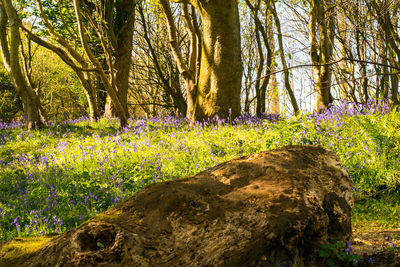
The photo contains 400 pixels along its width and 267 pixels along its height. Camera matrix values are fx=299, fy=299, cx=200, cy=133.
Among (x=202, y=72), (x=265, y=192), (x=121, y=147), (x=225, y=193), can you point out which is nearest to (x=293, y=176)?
(x=265, y=192)

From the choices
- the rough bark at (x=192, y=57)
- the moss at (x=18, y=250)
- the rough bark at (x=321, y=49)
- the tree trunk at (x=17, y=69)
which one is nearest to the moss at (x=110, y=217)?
the moss at (x=18, y=250)

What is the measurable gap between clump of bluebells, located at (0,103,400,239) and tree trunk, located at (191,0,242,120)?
0.54m

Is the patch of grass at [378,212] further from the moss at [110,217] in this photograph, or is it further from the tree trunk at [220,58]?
the tree trunk at [220,58]

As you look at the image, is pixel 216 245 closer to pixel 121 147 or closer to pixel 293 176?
pixel 293 176

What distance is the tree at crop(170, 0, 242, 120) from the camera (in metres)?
7.63

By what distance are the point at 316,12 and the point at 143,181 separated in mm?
7257

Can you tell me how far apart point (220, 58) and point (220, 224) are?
6309 mm

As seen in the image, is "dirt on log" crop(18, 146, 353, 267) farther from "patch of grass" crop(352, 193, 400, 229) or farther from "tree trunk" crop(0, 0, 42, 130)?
"tree trunk" crop(0, 0, 42, 130)

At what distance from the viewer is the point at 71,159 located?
6340mm

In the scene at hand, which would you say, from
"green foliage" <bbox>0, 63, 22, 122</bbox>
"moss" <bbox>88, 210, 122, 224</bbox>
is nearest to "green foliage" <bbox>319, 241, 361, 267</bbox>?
"moss" <bbox>88, 210, 122, 224</bbox>

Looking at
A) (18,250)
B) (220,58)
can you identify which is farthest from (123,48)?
(18,250)

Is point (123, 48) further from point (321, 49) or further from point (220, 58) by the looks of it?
point (321, 49)

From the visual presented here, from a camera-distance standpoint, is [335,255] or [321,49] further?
[321,49]

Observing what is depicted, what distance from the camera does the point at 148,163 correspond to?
5.48 metres
